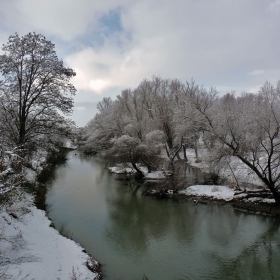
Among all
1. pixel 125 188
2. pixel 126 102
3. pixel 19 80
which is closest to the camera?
pixel 19 80

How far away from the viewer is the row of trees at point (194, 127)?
47.5 ft

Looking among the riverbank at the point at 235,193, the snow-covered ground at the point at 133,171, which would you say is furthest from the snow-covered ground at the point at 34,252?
the snow-covered ground at the point at 133,171

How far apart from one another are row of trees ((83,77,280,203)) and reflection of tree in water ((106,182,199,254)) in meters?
4.98

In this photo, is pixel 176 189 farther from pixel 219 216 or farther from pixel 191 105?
pixel 191 105

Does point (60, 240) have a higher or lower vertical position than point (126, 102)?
lower

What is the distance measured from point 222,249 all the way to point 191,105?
386 inches

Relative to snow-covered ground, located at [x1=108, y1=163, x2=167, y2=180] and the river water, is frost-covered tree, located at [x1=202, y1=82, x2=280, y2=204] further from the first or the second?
snow-covered ground, located at [x1=108, y1=163, x2=167, y2=180]

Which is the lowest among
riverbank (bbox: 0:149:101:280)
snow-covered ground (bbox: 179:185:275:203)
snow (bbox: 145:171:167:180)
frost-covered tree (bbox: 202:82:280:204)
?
riverbank (bbox: 0:149:101:280)

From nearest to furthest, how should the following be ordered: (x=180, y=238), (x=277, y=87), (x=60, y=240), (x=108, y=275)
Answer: (x=108, y=275), (x=60, y=240), (x=180, y=238), (x=277, y=87)

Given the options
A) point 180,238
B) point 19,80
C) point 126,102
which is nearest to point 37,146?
point 19,80

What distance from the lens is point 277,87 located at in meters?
14.9

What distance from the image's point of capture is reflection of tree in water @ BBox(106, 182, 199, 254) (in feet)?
36.7

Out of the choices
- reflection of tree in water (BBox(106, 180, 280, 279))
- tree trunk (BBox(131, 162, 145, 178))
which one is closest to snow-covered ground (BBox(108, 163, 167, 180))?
tree trunk (BBox(131, 162, 145, 178))

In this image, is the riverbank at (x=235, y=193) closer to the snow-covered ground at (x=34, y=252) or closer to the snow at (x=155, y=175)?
the snow at (x=155, y=175)
